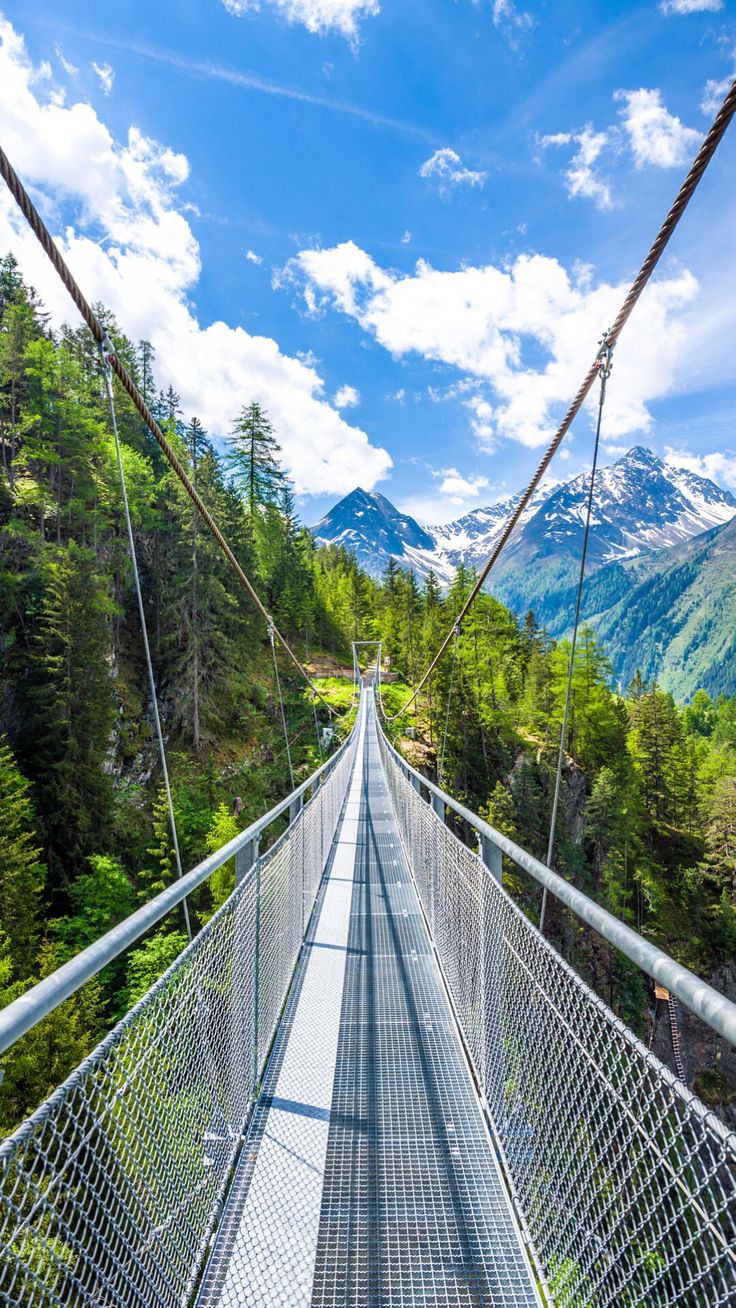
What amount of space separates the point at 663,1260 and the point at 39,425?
23290 mm

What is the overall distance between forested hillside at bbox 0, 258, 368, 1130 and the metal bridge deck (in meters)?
7.97

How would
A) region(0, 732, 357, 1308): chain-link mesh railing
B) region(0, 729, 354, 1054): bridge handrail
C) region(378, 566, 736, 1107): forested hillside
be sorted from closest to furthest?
region(0, 729, 354, 1054): bridge handrail < region(0, 732, 357, 1308): chain-link mesh railing < region(378, 566, 736, 1107): forested hillside

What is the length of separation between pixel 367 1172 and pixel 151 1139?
1087 millimetres

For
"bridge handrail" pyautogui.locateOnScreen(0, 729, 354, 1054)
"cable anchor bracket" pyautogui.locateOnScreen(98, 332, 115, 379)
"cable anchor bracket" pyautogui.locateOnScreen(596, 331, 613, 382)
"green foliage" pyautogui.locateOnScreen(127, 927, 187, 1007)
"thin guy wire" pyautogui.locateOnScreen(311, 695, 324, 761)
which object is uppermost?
"cable anchor bracket" pyautogui.locateOnScreen(596, 331, 613, 382)

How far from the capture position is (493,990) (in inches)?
92.0

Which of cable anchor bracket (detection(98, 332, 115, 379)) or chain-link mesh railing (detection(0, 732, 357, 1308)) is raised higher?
cable anchor bracket (detection(98, 332, 115, 379))

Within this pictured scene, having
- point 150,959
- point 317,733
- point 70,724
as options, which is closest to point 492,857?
point 150,959

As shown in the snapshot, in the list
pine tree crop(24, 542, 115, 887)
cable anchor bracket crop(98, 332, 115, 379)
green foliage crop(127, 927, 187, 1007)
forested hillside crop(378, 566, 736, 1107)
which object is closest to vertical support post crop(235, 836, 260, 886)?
cable anchor bracket crop(98, 332, 115, 379)

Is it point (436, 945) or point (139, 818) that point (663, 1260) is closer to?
point (436, 945)

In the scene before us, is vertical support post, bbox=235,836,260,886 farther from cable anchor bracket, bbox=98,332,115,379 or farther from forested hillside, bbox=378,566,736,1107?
forested hillside, bbox=378,566,736,1107

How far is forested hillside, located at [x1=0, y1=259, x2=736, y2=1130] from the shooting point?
48.4 feet

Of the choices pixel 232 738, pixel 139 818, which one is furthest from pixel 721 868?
pixel 139 818

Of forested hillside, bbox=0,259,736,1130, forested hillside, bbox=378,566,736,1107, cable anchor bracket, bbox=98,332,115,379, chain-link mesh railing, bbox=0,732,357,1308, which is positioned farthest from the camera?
forested hillside, bbox=378,566,736,1107

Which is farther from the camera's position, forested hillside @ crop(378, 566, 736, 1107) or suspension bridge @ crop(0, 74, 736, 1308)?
forested hillside @ crop(378, 566, 736, 1107)
